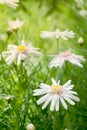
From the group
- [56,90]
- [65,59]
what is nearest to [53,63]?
[65,59]

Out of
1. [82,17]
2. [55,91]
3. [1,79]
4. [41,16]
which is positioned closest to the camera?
[55,91]

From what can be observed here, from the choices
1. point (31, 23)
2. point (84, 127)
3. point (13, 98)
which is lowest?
point (84, 127)

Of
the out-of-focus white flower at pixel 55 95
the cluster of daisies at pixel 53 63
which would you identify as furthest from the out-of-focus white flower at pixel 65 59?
the out-of-focus white flower at pixel 55 95

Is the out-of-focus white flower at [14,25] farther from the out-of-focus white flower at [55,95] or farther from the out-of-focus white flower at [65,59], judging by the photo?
the out-of-focus white flower at [55,95]

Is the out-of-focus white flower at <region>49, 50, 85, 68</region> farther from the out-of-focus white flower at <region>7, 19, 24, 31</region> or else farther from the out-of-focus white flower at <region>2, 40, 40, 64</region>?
the out-of-focus white flower at <region>7, 19, 24, 31</region>

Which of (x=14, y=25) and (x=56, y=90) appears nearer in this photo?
(x=56, y=90)

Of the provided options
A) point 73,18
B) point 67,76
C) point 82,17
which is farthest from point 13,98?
point 73,18

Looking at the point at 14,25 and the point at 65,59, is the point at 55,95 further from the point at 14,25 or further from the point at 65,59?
the point at 14,25

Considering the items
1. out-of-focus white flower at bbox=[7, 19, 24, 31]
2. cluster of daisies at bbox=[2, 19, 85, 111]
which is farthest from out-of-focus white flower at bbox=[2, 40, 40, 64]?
out-of-focus white flower at bbox=[7, 19, 24, 31]

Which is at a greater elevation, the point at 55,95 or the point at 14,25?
the point at 14,25

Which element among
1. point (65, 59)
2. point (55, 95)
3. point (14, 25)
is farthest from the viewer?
point (14, 25)

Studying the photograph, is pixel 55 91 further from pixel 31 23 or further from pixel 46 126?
pixel 31 23
